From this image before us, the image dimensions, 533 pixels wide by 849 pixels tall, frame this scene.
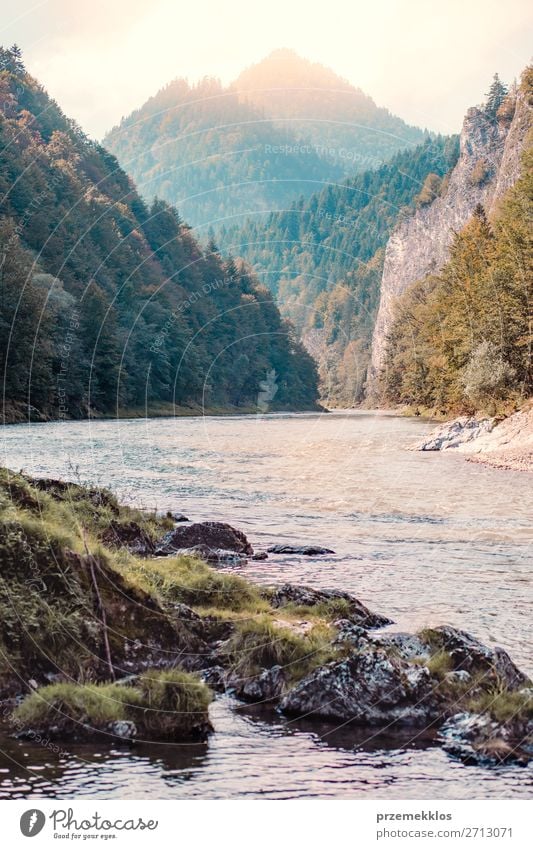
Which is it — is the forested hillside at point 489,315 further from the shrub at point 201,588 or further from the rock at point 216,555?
the shrub at point 201,588

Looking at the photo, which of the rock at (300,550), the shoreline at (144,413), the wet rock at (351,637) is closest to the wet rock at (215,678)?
the wet rock at (351,637)

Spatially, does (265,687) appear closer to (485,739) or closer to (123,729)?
(123,729)

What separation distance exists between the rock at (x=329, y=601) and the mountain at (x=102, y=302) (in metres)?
46.4

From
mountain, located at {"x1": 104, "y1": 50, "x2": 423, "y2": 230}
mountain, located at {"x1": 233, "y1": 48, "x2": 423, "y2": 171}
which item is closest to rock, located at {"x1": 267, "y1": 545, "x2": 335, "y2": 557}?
mountain, located at {"x1": 233, "y1": 48, "x2": 423, "y2": 171}

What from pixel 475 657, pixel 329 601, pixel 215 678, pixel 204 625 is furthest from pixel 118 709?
pixel 329 601

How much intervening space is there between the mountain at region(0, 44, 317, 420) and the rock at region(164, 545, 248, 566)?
136ft

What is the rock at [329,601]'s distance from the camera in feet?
45.3

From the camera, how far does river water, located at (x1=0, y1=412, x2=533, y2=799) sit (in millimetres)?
8180

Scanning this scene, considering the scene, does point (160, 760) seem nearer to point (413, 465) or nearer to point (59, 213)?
point (413, 465)
